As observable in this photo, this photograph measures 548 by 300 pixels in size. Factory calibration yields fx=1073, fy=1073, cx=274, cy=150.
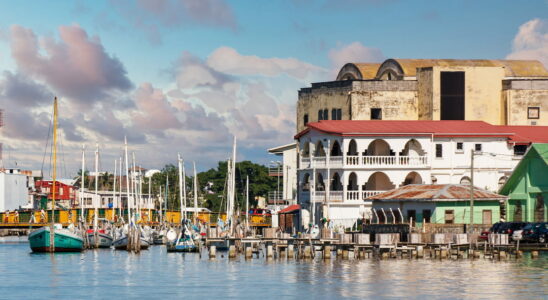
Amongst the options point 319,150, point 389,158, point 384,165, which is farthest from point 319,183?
point 389,158

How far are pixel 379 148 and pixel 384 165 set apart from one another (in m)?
3.43

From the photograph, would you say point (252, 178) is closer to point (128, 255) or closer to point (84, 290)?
point (128, 255)

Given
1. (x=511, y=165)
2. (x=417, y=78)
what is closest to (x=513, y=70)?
(x=417, y=78)

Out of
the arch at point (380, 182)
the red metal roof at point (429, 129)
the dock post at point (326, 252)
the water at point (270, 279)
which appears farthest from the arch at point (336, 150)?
the dock post at point (326, 252)

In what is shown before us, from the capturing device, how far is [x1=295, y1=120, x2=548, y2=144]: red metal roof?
104 metres

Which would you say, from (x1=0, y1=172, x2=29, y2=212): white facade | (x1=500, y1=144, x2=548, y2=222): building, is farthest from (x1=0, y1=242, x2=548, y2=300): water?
(x1=0, y1=172, x2=29, y2=212): white facade

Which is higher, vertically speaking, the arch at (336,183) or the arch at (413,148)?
the arch at (413,148)

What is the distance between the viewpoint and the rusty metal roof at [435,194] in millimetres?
91750

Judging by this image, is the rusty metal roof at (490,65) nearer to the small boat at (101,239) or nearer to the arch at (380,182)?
the arch at (380,182)

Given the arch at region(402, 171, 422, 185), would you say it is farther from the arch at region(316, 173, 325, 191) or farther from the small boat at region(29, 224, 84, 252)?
the small boat at region(29, 224, 84, 252)

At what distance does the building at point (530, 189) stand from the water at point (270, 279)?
10.3 meters

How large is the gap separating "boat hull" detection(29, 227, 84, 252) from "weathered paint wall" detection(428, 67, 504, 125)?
1686 inches

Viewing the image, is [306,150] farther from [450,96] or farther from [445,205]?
[445,205]

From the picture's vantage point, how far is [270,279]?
65875 mm
